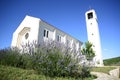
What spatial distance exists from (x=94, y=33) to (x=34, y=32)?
60.0 ft

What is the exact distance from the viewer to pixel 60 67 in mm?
5859

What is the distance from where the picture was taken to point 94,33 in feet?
96.5

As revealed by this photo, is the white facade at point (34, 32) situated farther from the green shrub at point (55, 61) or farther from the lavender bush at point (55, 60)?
the green shrub at point (55, 61)

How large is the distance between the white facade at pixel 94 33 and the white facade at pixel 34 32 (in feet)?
32.2

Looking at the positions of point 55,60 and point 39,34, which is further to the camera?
point 39,34

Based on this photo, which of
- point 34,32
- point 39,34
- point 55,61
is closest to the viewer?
point 55,61

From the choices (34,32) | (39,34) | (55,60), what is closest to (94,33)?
(39,34)

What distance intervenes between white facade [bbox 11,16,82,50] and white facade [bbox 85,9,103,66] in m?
9.83

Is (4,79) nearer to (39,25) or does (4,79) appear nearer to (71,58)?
(71,58)

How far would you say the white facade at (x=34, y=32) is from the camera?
16922mm

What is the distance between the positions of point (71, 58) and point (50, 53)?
1.26 meters

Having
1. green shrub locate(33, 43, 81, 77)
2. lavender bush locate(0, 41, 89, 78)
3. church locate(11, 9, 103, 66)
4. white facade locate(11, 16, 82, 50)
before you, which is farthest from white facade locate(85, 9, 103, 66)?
green shrub locate(33, 43, 81, 77)

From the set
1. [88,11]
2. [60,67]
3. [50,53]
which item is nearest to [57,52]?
[50,53]

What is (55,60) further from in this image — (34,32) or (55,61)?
(34,32)
